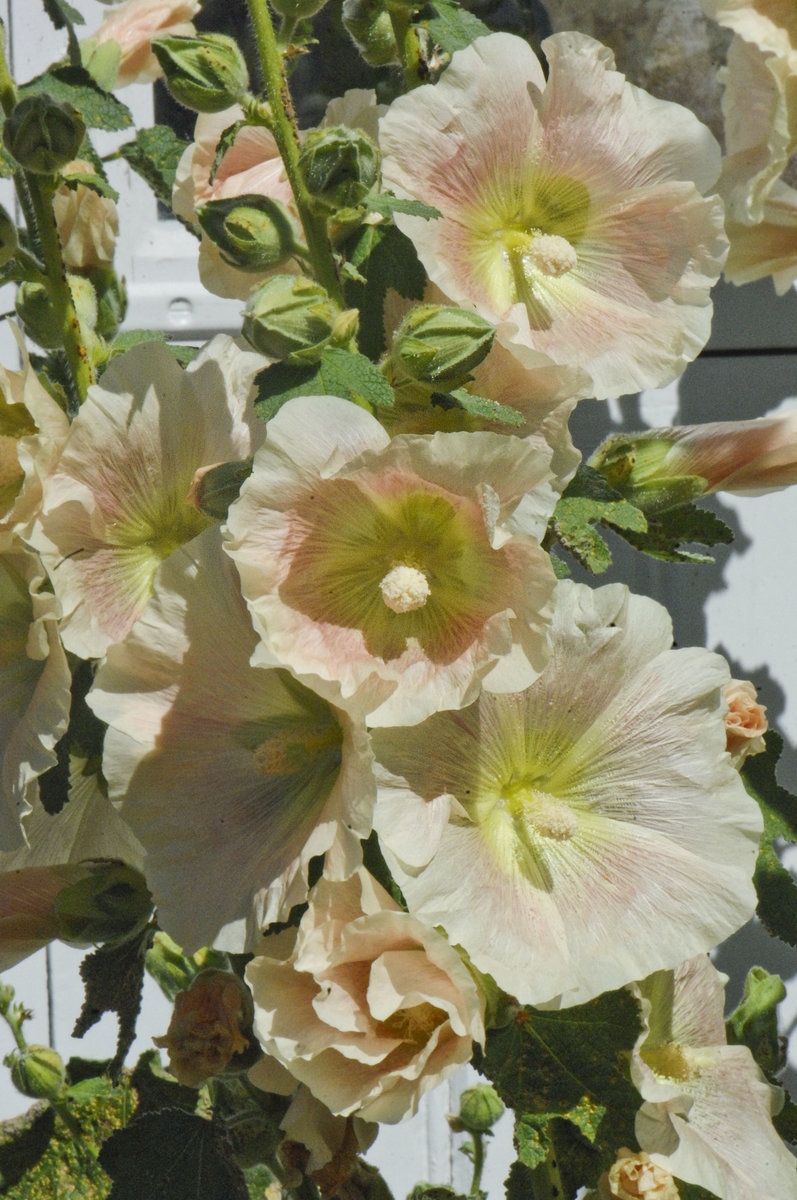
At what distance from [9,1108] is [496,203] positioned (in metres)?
0.98

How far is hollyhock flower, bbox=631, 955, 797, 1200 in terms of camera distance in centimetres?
55

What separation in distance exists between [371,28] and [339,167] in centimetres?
25

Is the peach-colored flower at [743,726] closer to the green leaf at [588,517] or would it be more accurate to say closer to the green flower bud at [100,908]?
the green leaf at [588,517]

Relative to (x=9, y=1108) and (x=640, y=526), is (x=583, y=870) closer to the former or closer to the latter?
(x=640, y=526)

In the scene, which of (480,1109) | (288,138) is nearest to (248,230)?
(288,138)

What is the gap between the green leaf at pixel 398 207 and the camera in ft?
1.67

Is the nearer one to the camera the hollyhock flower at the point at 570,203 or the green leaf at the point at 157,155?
the hollyhock flower at the point at 570,203

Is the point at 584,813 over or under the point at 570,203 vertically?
under

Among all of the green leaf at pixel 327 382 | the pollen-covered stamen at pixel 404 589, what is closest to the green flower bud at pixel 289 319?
the green leaf at pixel 327 382

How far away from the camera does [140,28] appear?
2.34 feet

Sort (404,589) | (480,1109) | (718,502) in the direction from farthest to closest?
(718,502) → (480,1109) → (404,589)

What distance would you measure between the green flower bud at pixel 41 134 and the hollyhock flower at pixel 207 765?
0.21 meters

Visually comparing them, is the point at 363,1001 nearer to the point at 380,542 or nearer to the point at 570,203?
the point at 380,542

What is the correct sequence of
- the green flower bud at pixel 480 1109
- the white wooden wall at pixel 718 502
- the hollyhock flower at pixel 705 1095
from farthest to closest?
the white wooden wall at pixel 718 502 → the green flower bud at pixel 480 1109 → the hollyhock flower at pixel 705 1095
